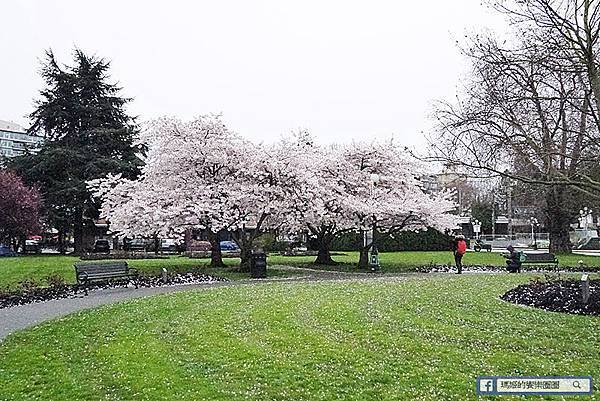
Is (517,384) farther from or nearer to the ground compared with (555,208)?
nearer to the ground

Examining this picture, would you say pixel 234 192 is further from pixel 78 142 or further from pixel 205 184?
pixel 78 142

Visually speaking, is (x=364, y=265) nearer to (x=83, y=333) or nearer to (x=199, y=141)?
(x=199, y=141)

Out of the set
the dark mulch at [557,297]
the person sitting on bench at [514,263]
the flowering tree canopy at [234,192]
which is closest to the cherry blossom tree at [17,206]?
→ the flowering tree canopy at [234,192]

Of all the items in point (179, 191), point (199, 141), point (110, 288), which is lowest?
point (110, 288)

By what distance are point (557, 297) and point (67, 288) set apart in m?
12.8

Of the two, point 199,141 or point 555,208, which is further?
point 555,208

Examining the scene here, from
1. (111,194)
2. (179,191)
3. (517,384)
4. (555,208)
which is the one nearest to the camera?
(517,384)

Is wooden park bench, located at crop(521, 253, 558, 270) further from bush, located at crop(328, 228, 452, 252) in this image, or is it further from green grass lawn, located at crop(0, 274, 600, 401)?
bush, located at crop(328, 228, 452, 252)

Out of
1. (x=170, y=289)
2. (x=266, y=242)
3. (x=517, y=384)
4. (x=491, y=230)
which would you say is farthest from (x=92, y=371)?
(x=491, y=230)

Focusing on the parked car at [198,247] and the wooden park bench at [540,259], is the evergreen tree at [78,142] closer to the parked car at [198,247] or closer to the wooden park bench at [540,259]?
the parked car at [198,247]

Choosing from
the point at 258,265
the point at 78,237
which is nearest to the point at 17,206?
the point at 78,237

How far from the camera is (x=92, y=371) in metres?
7.09

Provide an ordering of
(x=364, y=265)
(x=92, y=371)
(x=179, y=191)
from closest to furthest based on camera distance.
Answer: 1. (x=92, y=371)
2. (x=179, y=191)
3. (x=364, y=265)

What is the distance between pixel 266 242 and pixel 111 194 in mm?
17821
